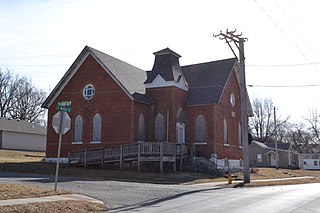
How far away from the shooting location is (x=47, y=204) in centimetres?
1325

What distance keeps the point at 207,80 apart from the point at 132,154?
13084mm

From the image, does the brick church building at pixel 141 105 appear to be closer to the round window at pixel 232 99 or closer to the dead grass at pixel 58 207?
the round window at pixel 232 99

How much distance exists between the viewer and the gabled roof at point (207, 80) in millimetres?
38812

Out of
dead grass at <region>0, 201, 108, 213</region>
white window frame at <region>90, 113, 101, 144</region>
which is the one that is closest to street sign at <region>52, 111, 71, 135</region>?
dead grass at <region>0, 201, 108, 213</region>

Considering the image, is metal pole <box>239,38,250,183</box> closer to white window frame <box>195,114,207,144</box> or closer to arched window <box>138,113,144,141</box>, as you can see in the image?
white window frame <box>195,114,207,144</box>

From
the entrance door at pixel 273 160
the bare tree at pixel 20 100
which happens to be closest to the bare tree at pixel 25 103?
the bare tree at pixel 20 100

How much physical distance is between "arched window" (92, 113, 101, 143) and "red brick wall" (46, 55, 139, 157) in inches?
11.8

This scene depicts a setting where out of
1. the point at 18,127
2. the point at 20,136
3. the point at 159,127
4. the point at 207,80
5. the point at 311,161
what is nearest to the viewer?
the point at 159,127

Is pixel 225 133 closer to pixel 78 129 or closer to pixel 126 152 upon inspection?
pixel 126 152

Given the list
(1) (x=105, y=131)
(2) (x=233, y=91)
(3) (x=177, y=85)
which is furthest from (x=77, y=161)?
(2) (x=233, y=91)

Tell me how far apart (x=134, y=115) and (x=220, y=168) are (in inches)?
363

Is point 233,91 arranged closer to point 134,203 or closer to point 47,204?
point 134,203

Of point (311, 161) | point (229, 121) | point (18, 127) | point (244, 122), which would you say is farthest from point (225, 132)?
point (311, 161)

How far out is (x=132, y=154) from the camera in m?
31.7
